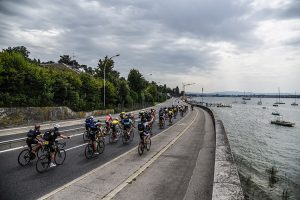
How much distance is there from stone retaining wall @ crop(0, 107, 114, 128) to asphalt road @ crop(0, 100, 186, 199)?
43.7ft

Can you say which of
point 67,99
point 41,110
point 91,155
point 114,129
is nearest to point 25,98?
point 41,110

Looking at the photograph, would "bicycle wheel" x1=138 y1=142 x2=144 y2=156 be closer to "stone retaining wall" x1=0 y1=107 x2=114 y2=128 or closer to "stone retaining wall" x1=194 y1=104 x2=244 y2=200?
"stone retaining wall" x1=194 y1=104 x2=244 y2=200

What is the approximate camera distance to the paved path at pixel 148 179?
29.1 ft

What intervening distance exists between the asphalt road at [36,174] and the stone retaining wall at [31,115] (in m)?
13.3

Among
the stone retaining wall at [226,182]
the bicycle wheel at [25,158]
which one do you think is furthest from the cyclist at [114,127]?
the stone retaining wall at [226,182]

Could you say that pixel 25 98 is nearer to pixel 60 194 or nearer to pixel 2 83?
pixel 2 83

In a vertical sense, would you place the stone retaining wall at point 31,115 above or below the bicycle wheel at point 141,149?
above

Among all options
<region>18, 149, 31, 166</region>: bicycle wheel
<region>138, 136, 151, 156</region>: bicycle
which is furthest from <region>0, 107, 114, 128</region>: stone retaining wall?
<region>138, 136, 151, 156</region>: bicycle

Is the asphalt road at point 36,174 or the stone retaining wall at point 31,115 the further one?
the stone retaining wall at point 31,115

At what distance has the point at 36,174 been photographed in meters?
10.9

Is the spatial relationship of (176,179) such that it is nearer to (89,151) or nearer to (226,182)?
(226,182)

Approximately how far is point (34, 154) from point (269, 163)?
21708 mm

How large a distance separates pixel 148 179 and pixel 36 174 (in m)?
4.04

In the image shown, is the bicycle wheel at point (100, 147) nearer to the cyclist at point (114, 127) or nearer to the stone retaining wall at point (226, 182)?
the cyclist at point (114, 127)
